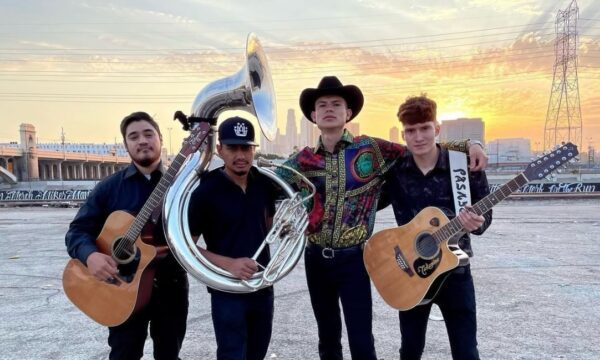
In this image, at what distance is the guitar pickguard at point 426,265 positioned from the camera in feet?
8.50

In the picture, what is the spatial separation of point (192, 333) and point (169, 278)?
1478 millimetres

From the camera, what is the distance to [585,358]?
333 centimetres

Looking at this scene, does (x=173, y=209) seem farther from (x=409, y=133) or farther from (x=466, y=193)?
(x=466, y=193)

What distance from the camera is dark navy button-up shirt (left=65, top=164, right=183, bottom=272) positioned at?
2.80 metres

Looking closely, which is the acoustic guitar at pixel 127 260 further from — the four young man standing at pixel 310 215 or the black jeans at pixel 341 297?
the black jeans at pixel 341 297

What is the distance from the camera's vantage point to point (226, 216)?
102 inches

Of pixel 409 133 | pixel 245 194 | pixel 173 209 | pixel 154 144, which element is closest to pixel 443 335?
pixel 409 133

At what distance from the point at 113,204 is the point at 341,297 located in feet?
5.80

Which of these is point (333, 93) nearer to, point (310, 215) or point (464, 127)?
point (310, 215)

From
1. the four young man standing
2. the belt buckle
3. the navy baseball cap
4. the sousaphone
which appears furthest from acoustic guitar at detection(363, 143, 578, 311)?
the navy baseball cap

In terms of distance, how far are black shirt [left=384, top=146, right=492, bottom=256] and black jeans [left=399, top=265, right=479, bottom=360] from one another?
231 mm

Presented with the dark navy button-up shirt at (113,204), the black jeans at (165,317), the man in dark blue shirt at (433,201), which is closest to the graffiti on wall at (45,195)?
the dark navy button-up shirt at (113,204)

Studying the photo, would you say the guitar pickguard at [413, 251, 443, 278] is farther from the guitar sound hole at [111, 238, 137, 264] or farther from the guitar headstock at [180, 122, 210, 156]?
the guitar sound hole at [111, 238, 137, 264]

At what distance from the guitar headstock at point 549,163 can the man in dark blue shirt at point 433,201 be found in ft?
0.94
